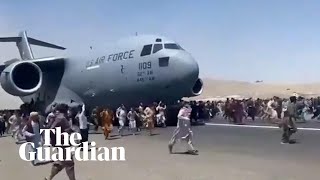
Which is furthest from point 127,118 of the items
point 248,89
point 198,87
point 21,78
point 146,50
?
point 248,89

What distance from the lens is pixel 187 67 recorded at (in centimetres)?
1980

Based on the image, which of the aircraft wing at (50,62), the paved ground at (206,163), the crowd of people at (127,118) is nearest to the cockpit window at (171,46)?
the crowd of people at (127,118)

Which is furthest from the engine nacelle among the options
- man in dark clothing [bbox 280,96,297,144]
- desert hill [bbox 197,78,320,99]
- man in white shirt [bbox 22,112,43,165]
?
desert hill [bbox 197,78,320,99]

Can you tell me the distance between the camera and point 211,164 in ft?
35.7

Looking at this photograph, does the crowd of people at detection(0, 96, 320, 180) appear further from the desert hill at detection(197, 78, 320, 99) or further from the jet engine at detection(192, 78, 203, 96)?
the desert hill at detection(197, 78, 320, 99)

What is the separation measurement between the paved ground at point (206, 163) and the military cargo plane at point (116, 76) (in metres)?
4.87

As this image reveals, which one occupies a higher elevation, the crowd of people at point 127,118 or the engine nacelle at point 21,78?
the engine nacelle at point 21,78

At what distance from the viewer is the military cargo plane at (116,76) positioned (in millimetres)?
20234

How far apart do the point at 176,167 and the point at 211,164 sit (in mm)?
896

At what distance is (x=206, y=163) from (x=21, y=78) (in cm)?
1686

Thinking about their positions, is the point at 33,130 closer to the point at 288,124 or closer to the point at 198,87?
the point at 288,124

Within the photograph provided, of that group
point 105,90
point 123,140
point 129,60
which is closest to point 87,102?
point 105,90

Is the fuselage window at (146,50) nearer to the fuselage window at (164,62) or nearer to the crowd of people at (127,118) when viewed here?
the fuselage window at (164,62)

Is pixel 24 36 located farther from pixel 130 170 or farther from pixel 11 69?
pixel 130 170
